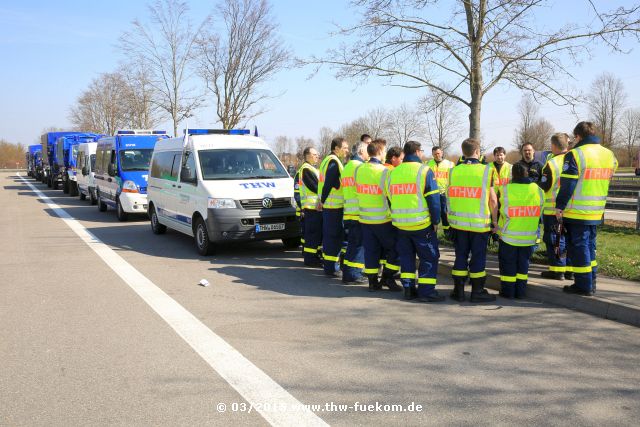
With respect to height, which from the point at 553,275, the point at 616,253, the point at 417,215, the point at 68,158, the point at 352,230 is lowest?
the point at 553,275

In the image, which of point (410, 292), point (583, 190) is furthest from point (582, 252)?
point (410, 292)

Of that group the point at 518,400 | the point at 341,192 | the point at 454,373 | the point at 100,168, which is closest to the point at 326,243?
the point at 341,192

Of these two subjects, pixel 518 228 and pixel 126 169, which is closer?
pixel 518 228

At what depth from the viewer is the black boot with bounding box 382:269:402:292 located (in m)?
7.16

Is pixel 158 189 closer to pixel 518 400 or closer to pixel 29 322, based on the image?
pixel 29 322

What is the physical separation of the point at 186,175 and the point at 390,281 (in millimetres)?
4854

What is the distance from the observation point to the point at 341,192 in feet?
26.1

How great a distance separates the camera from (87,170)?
66.7 ft

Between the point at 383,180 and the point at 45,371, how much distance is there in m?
4.24

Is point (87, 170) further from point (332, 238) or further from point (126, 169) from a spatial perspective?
point (332, 238)

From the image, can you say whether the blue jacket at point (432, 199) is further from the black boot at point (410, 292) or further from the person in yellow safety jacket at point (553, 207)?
the person in yellow safety jacket at point (553, 207)

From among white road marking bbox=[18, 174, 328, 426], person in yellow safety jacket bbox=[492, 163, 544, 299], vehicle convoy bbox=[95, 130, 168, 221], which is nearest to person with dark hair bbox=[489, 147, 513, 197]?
person in yellow safety jacket bbox=[492, 163, 544, 299]

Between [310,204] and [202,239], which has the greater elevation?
[310,204]

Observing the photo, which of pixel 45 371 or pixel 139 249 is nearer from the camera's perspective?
pixel 45 371
